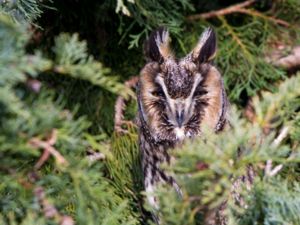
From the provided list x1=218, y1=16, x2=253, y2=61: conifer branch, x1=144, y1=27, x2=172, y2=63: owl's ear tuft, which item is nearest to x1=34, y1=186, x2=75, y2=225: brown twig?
x1=144, y1=27, x2=172, y2=63: owl's ear tuft

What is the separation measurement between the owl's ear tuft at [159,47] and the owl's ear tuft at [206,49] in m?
0.09

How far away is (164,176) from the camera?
6.27 ft

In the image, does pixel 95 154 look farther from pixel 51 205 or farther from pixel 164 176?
pixel 51 205

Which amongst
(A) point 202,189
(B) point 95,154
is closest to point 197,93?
(B) point 95,154

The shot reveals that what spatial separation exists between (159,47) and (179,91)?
0.71ft

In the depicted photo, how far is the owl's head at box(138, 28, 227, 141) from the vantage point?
5.60 feet

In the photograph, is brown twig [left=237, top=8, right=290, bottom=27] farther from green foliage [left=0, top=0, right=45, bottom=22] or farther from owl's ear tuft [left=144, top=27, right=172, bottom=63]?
green foliage [left=0, top=0, right=45, bottom=22]

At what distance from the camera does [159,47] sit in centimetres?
184

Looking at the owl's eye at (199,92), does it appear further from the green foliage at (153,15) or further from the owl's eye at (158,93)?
the green foliage at (153,15)

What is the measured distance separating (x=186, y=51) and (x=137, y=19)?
0.30m

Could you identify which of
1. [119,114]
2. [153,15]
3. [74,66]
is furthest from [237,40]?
[74,66]

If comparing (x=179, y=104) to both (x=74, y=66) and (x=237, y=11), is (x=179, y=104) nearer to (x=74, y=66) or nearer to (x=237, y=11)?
(x=74, y=66)

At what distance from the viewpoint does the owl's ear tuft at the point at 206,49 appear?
1.81 m

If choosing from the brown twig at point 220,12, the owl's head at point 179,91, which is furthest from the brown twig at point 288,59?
the owl's head at point 179,91
